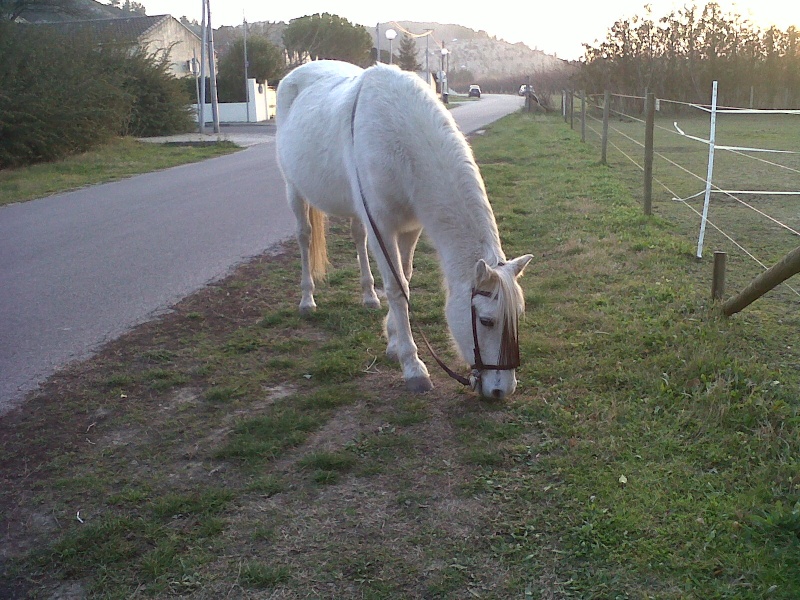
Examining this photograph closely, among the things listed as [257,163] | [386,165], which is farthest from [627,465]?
[257,163]

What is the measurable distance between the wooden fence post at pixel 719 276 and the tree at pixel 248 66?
1405 inches

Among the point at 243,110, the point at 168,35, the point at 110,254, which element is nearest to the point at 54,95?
the point at 110,254

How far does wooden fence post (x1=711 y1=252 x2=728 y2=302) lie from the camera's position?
16.2 feet

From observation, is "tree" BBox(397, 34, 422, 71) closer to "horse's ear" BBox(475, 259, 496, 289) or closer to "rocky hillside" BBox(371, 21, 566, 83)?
"horse's ear" BBox(475, 259, 496, 289)

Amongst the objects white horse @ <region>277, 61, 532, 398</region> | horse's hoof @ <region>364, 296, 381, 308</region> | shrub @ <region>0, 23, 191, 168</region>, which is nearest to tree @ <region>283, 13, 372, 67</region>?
shrub @ <region>0, 23, 191, 168</region>

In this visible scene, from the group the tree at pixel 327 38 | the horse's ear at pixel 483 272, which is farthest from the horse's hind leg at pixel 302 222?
the tree at pixel 327 38

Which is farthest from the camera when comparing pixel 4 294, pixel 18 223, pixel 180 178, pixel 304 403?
pixel 180 178

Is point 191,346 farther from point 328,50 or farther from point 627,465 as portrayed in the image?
point 328,50

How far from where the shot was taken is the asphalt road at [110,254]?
5.00 meters

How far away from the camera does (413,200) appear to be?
3924 mm

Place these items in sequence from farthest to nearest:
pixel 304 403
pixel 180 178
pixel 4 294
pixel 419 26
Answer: pixel 419 26, pixel 180 178, pixel 4 294, pixel 304 403

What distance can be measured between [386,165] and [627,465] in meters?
2.03

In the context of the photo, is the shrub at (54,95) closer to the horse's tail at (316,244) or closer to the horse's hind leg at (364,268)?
the horse's tail at (316,244)

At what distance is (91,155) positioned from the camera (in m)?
17.3
